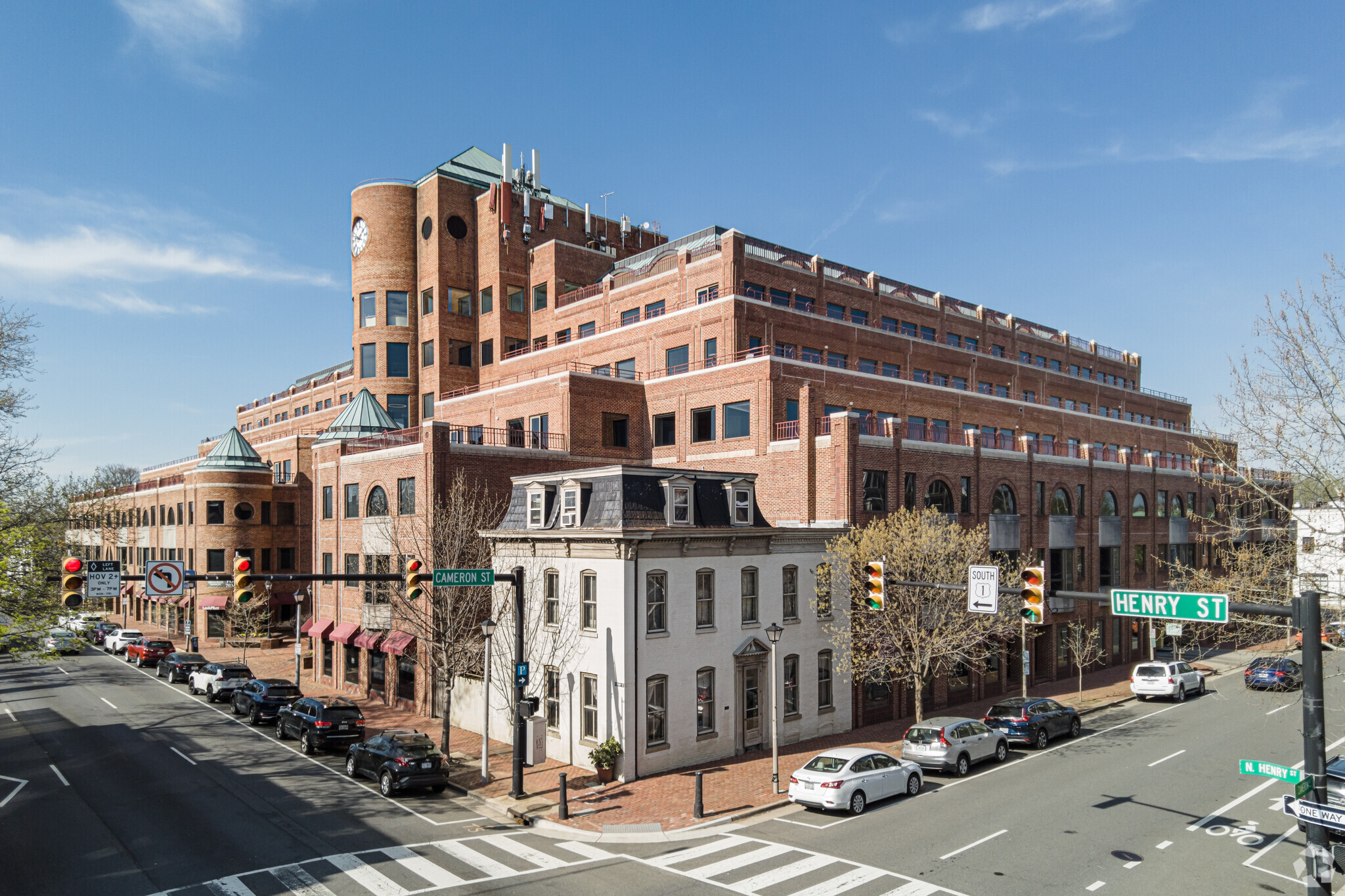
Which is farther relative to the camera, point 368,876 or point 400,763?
point 400,763

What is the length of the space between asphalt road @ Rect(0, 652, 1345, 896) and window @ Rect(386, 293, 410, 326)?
34.4 meters

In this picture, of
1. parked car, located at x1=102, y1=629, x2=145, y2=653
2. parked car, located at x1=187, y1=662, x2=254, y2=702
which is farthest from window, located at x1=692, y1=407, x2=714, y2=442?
parked car, located at x1=102, y1=629, x2=145, y2=653

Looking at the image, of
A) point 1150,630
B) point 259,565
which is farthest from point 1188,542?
point 259,565

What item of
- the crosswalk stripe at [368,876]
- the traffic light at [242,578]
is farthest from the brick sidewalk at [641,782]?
the traffic light at [242,578]

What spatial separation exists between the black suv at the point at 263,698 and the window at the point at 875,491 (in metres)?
25.2

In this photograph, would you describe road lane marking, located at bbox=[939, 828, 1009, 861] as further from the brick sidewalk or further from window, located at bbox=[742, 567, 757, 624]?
window, located at bbox=[742, 567, 757, 624]

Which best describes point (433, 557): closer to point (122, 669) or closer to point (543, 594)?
point (543, 594)

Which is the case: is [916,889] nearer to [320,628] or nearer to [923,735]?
[923,735]

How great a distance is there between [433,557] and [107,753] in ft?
41.5

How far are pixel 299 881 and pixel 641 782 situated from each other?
11.2m

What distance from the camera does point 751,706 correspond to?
101 ft

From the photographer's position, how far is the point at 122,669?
53281mm

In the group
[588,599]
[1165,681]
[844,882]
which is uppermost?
[588,599]

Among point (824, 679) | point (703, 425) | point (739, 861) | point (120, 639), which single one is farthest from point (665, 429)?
point (120, 639)
